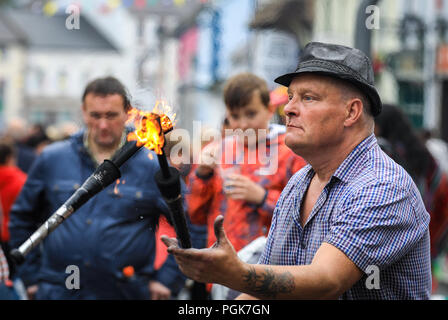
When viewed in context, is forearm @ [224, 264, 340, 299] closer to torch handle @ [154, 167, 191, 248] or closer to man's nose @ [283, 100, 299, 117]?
torch handle @ [154, 167, 191, 248]

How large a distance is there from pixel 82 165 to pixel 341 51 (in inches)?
79.9

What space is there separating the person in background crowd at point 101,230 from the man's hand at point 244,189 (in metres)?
0.42

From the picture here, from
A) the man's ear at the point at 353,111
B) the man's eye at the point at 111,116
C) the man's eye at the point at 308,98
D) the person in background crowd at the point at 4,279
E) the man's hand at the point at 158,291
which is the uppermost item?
the man's eye at the point at 308,98

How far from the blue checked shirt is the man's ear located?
0.31 ft

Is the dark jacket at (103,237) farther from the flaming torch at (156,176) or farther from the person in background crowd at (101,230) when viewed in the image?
the flaming torch at (156,176)

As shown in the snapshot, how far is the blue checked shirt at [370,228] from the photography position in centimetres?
223

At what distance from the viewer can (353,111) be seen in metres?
2.49

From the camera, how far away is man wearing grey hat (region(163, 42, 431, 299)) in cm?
215

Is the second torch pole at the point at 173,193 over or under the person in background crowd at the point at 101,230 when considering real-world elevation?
over

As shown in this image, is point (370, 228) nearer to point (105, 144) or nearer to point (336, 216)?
point (336, 216)

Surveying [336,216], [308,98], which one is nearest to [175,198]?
[336,216]

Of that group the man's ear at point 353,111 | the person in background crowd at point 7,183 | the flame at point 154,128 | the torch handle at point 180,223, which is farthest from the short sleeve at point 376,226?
the person in background crowd at point 7,183

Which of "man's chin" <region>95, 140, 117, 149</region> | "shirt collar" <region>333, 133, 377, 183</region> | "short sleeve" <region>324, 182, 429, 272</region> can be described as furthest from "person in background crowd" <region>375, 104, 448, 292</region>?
"short sleeve" <region>324, 182, 429, 272</region>
